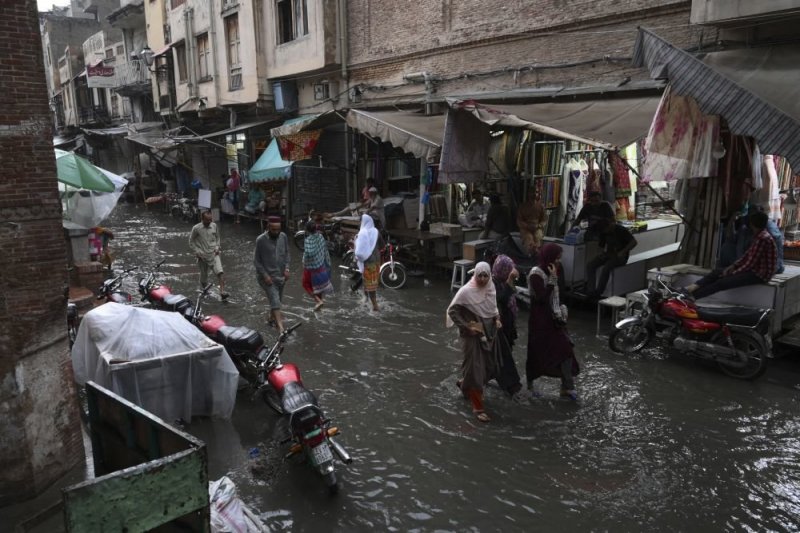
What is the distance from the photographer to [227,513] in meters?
3.64

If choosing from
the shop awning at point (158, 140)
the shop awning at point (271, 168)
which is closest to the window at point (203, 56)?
the shop awning at point (158, 140)

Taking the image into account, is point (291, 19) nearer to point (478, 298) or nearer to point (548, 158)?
point (548, 158)

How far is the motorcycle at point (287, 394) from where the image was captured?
4.62m

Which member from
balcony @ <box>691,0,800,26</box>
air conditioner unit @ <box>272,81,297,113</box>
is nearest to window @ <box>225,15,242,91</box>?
air conditioner unit @ <box>272,81,297,113</box>

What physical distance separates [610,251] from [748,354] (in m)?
2.91

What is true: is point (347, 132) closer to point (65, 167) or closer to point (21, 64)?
point (65, 167)

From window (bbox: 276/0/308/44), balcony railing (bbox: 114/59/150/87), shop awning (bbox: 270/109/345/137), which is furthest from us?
balcony railing (bbox: 114/59/150/87)

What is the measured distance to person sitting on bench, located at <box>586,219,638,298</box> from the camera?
921cm

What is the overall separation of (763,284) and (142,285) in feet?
29.8

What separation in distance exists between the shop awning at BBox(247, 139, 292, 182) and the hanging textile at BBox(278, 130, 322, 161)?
154 cm

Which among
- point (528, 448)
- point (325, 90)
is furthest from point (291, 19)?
point (528, 448)

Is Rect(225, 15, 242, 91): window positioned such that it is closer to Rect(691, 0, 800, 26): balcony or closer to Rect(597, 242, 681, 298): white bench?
Rect(597, 242, 681, 298): white bench

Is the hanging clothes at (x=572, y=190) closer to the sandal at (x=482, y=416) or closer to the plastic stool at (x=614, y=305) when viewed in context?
the plastic stool at (x=614, y=305)

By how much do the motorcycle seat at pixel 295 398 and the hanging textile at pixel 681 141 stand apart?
5.43m
